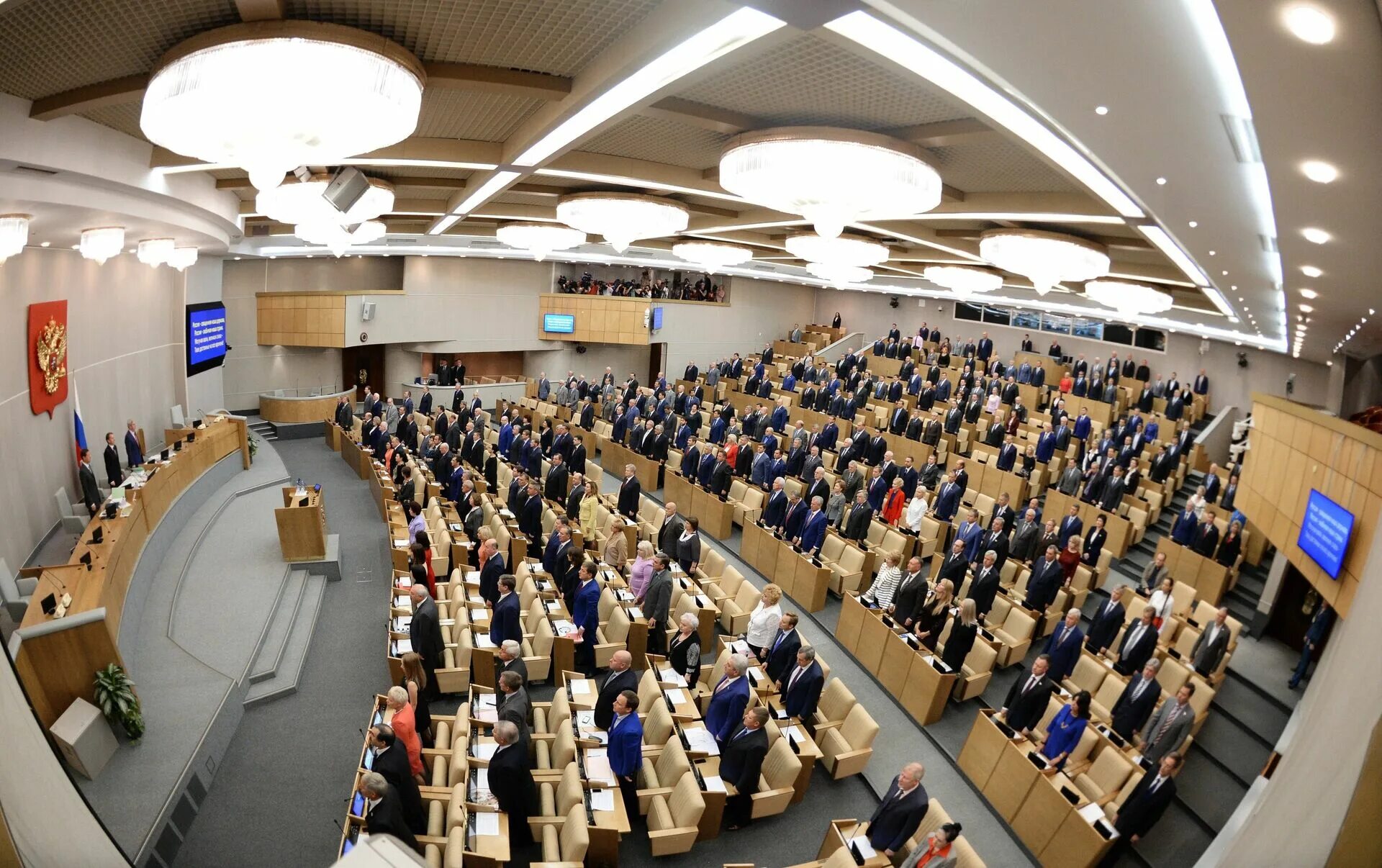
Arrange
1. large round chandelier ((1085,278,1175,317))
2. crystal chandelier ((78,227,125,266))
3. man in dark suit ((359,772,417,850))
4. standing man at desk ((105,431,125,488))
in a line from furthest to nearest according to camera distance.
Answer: large round chandelier ((1085,278,1175,317))
standing man at desk ((105,431,125,488))
crystal chandelier ((78,227,125,266))
man in dark suit ((359,772,417,850))

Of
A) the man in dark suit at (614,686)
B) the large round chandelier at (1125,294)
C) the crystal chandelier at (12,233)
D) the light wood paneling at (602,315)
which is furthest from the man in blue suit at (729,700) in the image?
the light wood paneling at (602,315)

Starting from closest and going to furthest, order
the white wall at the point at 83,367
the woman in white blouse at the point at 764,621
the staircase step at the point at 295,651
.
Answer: the staircase step at the point at 295,651 < the woman in white blouse at the point at 764,621 < the white wall at the point at 83,367

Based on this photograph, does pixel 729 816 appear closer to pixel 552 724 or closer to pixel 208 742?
pixel 552 724

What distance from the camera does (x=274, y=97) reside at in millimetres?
2727

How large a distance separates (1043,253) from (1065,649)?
3851 mm

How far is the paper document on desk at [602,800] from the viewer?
4.98 m

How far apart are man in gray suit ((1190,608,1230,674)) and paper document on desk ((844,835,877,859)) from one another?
15.4 ft

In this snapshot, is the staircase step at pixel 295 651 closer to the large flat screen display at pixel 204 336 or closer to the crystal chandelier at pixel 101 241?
the crystal chandelier at pixel 101 241

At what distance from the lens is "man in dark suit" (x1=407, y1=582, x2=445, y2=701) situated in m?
6.49

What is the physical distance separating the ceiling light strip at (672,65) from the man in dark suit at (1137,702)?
238 inches

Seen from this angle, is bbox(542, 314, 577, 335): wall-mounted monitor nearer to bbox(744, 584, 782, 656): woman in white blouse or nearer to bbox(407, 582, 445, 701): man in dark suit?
bbox(407, 582, 445, 701): man in dark suit

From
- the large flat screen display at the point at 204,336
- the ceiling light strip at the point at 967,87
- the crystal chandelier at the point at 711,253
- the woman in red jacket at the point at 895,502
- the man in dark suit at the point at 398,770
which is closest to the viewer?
the ceiling light strip at the point at 967,87

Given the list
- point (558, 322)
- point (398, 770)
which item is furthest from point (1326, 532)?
point (558, 322)

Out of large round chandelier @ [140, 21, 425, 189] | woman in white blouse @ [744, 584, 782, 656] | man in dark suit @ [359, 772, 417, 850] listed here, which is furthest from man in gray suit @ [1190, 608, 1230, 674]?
large round chandelier @ [140, 21, 425, 189]
